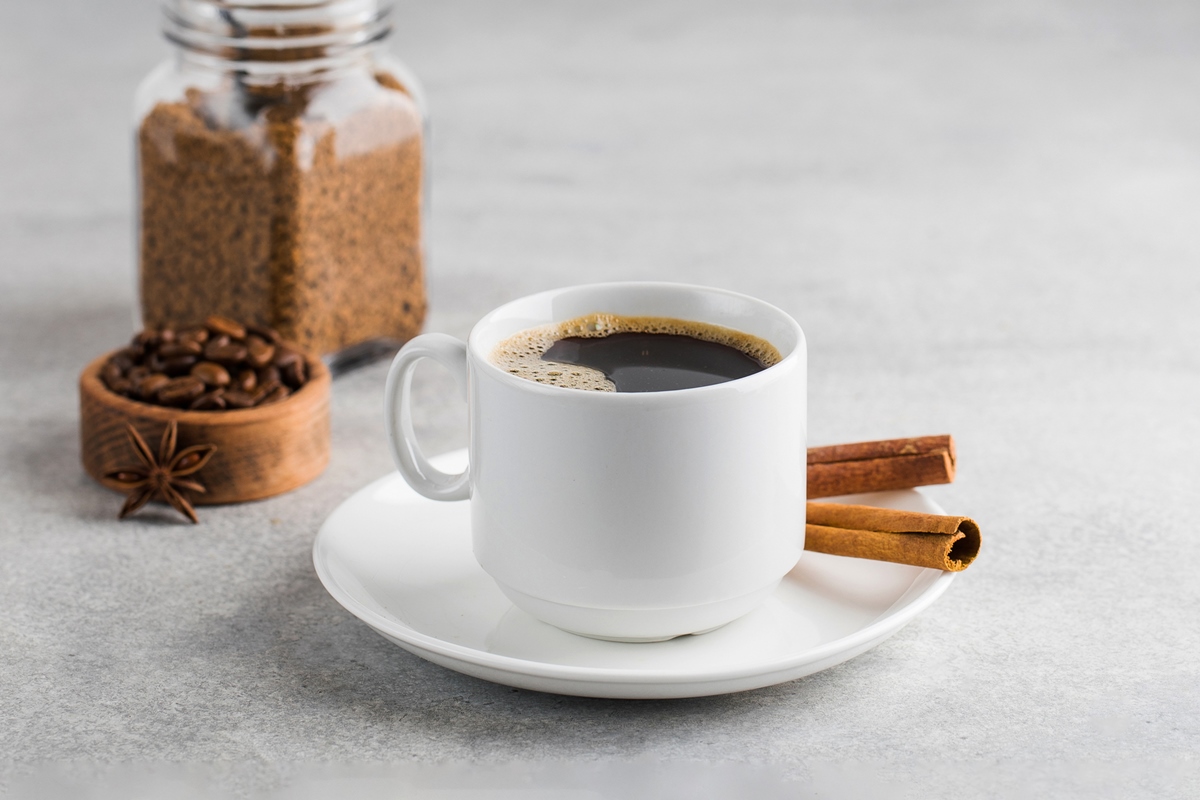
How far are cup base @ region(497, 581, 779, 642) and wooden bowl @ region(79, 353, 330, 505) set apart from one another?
442 mm

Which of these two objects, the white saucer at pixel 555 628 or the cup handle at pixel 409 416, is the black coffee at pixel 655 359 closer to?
the cup handle at pixel 409 416

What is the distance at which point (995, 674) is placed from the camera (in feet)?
3.50

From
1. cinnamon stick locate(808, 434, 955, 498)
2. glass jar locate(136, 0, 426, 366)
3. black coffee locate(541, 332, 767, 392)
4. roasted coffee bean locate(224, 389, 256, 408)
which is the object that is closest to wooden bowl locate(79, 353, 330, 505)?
roasted coffee bean locate(224, 389, 256, 408)

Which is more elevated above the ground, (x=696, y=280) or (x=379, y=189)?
(x=379, y=189)

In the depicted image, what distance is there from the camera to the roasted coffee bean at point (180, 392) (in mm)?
1352

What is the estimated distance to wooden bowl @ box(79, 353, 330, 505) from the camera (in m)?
1.34

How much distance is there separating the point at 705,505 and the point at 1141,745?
36cm

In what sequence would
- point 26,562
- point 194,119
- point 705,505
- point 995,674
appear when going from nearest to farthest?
1. point 705,505
2. point 995,674
3. point 26,562
4. point 194,119

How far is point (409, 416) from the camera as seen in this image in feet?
3.58

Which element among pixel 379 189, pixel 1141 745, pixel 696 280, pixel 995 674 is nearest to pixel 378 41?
pixel 379 189

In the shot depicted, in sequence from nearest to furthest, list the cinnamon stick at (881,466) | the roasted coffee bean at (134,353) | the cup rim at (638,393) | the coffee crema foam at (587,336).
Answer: the cup rim at (638,393) < the coffee crema foam at (587,336) < the cinnamon stick at (881,466) < the roasted coffee bean at (134,353)

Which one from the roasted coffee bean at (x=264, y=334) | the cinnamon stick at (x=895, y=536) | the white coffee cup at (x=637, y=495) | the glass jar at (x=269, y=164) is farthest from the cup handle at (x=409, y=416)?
the glass jar at (x=269, y=164)

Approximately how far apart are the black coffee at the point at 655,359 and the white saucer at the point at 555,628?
0.63 ft

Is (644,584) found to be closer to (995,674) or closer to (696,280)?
(995,674)
